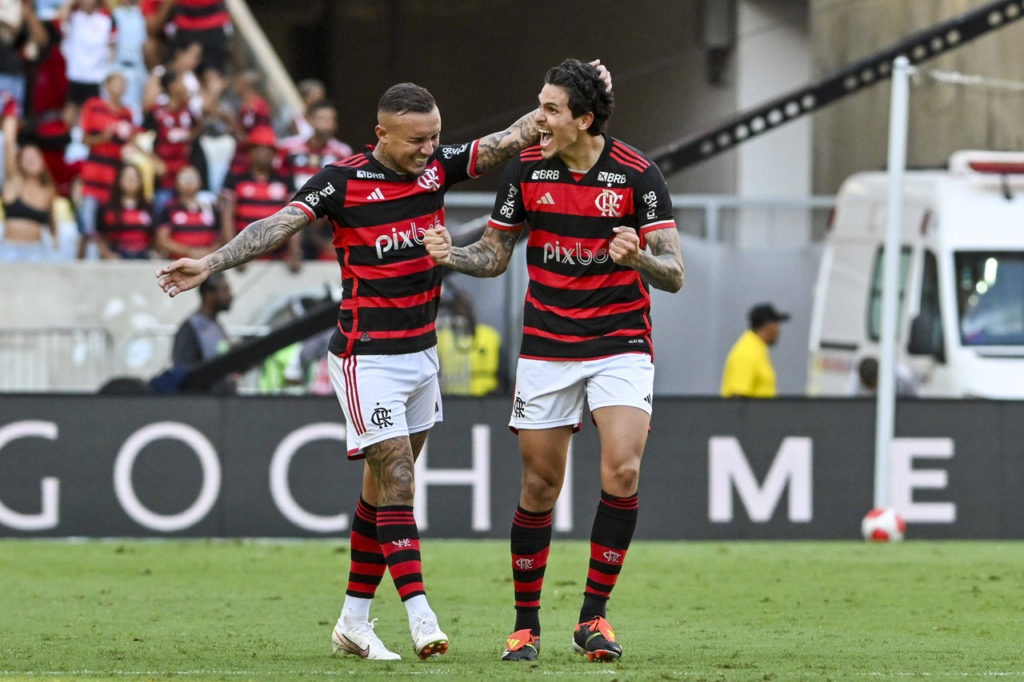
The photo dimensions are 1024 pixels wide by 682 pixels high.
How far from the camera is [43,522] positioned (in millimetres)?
12820

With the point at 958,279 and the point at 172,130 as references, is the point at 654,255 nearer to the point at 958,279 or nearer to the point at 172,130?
the point at 958,279

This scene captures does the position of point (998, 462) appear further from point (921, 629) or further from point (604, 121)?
point (604, 121)

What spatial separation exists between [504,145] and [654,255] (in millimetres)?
873

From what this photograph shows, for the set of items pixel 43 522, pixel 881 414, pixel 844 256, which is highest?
pixel 844 256

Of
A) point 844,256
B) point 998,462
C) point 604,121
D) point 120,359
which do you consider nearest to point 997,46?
point 844,256

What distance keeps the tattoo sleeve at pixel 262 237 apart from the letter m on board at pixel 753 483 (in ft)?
21.8

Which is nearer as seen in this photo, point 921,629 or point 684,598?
point 921,629

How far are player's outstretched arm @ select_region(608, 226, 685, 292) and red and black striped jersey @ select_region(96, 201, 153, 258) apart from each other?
11102mm

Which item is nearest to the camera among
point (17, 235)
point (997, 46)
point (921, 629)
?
point (921, 629)

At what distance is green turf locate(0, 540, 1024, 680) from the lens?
6.66m

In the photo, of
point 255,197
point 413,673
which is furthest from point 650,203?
point 255,197

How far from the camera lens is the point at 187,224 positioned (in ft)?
55.4

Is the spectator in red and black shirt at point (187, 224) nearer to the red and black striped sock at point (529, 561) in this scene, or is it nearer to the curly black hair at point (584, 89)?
the red and black striped sock at point (529, 561)

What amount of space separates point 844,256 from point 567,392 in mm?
9186
